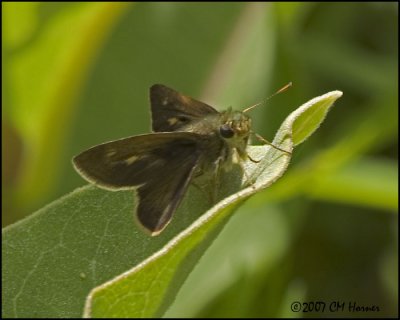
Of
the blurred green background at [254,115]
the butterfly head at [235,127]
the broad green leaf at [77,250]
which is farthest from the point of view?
the blurred green background at [254,115]

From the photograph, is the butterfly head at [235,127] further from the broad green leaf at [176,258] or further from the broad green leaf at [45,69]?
the broad green leaf at [45,69]

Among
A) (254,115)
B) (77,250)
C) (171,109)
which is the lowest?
(254,115)

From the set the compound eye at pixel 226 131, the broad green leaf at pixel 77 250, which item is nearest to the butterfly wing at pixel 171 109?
the compound eye at pixel 226 131

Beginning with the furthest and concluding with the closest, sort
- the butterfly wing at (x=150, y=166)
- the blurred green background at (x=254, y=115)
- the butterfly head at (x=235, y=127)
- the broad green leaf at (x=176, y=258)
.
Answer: the blurred green background at (x=254, y=115) < the butterfly head at (x=235, y=127) < the butterfly wing at (x=150, y=166) < the broad green leaf at (x=176, y=258)

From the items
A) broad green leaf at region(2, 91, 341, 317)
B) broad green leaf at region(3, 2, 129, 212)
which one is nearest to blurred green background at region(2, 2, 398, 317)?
broad green leaf at region(3, 2, 129, 212)

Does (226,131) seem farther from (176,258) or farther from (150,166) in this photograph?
(176,258)

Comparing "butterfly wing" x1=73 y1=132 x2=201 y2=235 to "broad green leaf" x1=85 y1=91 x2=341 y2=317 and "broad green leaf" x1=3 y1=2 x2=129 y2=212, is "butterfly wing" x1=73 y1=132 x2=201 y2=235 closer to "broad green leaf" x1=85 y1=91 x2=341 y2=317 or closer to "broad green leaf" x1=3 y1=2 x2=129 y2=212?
"broad green leaf" x1=85 y1=91 x2=341 y2=317

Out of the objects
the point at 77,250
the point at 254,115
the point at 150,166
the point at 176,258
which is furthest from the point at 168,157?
the point at 254,115
